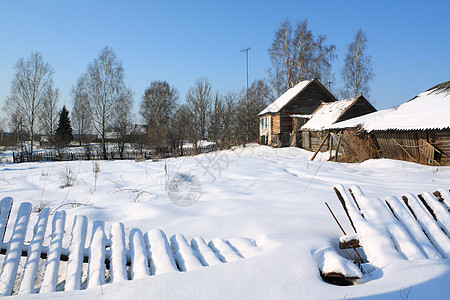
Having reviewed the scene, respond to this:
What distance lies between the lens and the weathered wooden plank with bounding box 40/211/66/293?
157 cm

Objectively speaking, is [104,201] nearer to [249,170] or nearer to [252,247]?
[252,247]

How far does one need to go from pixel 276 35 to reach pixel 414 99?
14623 mm

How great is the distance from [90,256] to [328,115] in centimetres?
1769

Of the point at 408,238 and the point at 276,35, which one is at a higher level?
the point at 276,35

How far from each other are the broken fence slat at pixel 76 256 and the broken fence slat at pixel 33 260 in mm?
202

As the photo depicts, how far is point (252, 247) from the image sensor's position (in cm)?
201

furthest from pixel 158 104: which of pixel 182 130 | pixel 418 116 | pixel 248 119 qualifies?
pixel 418 116

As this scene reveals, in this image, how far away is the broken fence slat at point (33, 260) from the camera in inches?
61.6

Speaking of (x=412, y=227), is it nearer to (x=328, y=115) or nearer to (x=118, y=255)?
(x=118, y=255)

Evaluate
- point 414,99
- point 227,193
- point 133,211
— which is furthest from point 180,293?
point 414,99

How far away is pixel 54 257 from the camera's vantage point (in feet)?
5.76

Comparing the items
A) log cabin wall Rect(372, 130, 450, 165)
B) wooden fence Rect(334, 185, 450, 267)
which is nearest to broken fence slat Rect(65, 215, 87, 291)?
wooden fence Rect(334, 185, 450, 267)

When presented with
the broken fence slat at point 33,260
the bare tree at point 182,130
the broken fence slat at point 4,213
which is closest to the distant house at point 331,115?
the bare tree at point 182,130

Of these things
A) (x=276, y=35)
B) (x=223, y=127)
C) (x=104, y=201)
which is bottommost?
(x=104, y=201)
